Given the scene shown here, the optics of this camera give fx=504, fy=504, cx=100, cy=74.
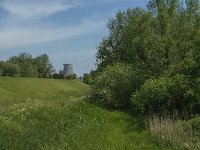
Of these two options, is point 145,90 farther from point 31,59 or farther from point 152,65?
point 31,59

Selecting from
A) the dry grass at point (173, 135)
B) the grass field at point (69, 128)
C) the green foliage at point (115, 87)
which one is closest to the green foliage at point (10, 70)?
the green foliage at point (115, 87)

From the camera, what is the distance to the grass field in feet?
52.3

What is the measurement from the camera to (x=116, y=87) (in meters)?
29.1

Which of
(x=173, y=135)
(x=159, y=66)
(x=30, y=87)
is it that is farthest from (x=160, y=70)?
(x=30, y=87)

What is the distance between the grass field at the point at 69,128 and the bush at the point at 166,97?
1.13m

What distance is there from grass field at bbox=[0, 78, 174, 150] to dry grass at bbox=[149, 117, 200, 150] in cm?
44

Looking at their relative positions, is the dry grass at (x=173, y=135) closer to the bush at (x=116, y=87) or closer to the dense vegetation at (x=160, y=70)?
the dense vegetation at (x=160, y=70)

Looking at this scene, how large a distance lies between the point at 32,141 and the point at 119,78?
1480 cm

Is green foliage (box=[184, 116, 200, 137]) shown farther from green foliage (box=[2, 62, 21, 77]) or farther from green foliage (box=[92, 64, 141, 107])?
green foliage (box=[2, 62, 21, 77])

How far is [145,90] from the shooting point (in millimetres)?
25203

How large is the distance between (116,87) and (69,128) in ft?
32.1

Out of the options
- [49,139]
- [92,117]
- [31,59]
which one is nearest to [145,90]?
[92,117]

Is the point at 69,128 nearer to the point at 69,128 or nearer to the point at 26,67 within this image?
the point at 69,128

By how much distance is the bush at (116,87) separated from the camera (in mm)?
28609
